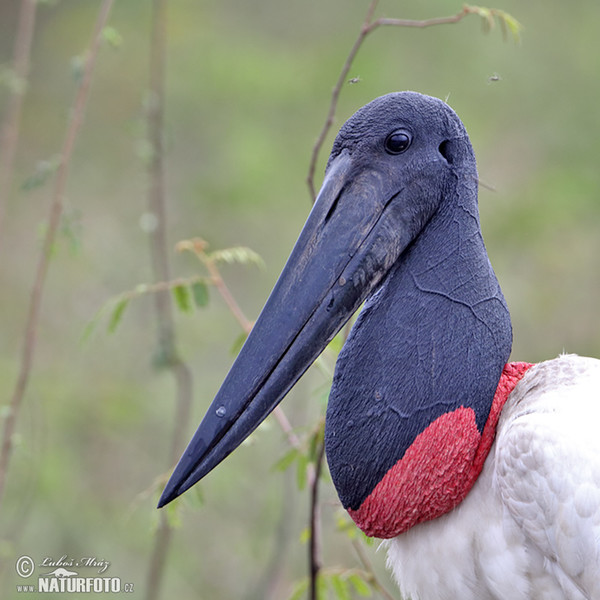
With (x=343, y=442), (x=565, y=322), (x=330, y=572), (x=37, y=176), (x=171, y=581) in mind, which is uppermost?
(x=37, y=176)

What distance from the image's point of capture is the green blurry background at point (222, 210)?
4.85 meters

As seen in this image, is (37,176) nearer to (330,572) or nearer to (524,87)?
(330,572)

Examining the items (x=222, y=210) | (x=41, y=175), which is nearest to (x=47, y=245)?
(x=41, y=175)

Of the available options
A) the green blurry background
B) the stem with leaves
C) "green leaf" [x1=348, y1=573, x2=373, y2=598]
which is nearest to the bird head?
"green leaf" [x1=348, y1=573, x2=373, y2=598]

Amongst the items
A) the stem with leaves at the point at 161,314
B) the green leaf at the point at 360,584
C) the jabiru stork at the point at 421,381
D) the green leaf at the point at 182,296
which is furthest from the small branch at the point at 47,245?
the jabiru stork at the point at 421,381

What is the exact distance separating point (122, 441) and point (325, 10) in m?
4.11

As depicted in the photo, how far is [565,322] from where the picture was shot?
623 cm

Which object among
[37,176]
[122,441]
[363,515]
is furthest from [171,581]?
[363,515]

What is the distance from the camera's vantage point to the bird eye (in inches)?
80.2

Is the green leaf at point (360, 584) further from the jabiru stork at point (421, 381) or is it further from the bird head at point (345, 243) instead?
A: the bird head at point (345, 243)

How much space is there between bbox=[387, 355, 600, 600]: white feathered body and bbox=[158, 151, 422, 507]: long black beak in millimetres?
434

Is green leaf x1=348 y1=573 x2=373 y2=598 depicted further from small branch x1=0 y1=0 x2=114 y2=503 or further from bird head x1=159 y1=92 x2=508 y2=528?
small branch x1=0 y1=0 x2=114 y2=503

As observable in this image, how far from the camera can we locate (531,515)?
74.4 inches

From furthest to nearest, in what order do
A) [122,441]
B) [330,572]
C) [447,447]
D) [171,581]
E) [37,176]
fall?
[122,441], [171,581], [37,176], [330,572], [447,447]
